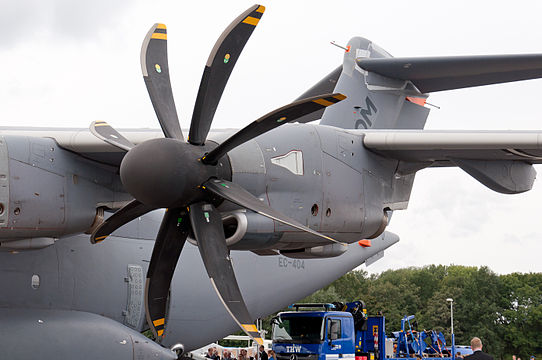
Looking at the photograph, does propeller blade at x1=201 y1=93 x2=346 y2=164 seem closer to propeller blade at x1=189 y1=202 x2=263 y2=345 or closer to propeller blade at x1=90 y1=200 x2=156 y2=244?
propeller blade at x1=189 y1=202 x2=263 y2=345

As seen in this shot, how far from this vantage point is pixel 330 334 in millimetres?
13734

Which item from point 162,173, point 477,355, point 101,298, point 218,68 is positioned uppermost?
point 218,68

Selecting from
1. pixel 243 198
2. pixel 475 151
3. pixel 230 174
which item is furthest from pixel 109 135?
pixel 475 151

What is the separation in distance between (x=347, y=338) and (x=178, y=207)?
844cm

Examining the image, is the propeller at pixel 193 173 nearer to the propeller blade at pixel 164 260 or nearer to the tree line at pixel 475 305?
the propeller blade at pixel 164 260

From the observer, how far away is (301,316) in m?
14.1

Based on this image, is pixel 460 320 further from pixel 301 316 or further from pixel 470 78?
pixel 470 78

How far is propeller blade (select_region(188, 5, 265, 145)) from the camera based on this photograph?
668 centimetres

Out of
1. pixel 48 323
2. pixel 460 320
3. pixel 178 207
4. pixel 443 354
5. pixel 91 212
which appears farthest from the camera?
pixel 460 320

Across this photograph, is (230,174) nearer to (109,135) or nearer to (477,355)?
(109,135)

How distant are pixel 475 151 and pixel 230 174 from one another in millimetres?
3266

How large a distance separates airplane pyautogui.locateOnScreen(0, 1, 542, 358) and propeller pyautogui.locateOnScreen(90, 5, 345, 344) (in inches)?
0.5

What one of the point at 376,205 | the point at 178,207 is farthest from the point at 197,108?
the point at 376,205

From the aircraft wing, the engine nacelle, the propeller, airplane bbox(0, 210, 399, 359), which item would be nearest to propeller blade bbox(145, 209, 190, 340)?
the propeller
